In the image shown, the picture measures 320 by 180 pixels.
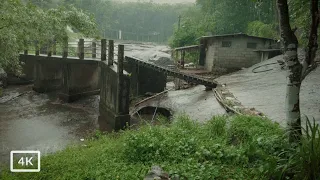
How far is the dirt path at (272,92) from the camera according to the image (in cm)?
1197

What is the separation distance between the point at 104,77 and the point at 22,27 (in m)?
5.91

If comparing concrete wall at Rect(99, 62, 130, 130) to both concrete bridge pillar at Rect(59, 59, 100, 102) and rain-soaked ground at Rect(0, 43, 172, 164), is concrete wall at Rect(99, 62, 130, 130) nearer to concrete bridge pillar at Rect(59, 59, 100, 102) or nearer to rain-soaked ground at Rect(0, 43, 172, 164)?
rain-soaked ground at Rect(0, 43, 172, 164)

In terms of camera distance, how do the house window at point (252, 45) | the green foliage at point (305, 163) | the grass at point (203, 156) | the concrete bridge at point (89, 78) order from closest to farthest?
the green foliage at point (305, 163), the grass at point (203, 156), the concrete bridge at point (89, 78), the house window at point (252, 45)

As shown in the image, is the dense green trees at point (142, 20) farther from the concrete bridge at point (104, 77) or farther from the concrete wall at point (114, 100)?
the concrete wall at point (114, 100)

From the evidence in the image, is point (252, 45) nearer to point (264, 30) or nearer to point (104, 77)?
point (264, 30)

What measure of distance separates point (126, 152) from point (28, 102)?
17.1 metres

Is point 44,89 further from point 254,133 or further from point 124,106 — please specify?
point 254,133

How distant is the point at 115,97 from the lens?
16.5m

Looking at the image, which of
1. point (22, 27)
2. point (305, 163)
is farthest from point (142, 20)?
point (305, 163)

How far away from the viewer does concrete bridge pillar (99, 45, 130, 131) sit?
16.0 meters

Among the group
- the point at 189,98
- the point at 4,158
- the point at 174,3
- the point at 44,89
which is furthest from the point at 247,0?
the point at 174,3

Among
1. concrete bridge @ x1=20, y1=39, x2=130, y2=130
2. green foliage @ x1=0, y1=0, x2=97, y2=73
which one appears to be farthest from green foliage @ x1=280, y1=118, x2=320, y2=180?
green foliage @ x1=0, y1=0, x2=97, y2=73

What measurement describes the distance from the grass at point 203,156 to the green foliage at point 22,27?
285 inches

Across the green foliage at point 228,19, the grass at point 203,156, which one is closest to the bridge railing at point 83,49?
A: the grass at point 203,156
